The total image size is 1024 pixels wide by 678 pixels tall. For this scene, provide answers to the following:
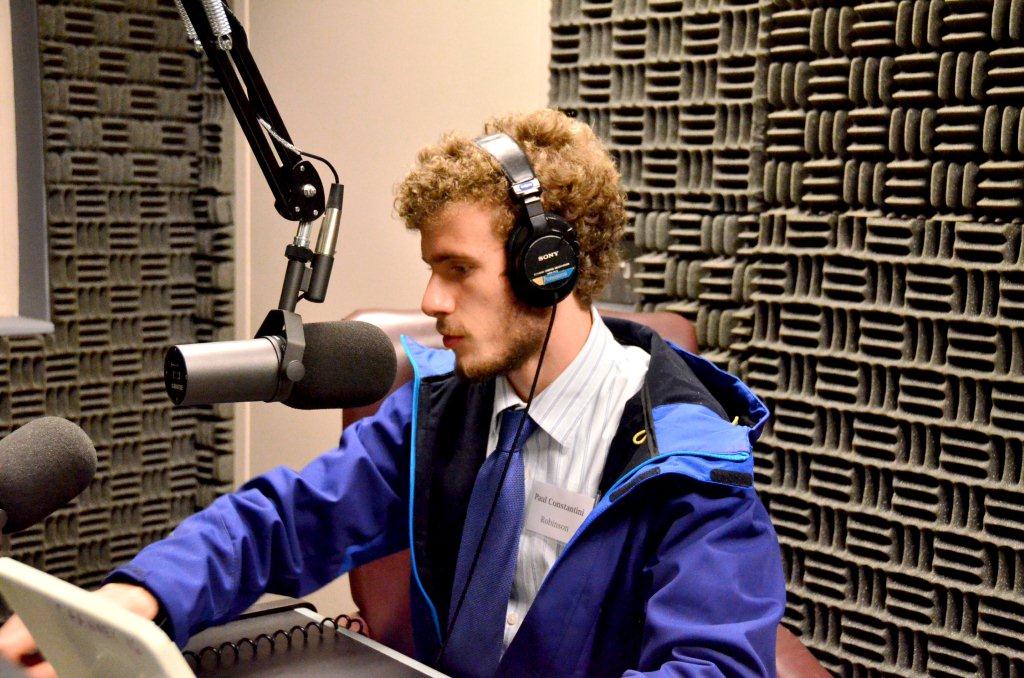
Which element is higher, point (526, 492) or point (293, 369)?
→ point (293, 369)

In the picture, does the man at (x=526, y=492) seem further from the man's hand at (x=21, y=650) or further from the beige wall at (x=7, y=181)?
the beige wall at (x=7, y=181)

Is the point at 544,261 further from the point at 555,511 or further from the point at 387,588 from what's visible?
the point at 387,588

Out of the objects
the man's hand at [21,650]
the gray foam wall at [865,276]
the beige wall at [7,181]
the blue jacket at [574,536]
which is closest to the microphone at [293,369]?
the man's hand at [21,650]

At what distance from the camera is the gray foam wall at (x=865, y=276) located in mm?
1927

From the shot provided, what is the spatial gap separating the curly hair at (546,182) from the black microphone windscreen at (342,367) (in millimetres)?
352

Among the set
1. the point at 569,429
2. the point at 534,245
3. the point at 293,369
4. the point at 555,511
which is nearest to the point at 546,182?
the point at 534,245

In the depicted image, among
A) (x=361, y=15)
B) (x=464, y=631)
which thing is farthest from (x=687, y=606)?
(x=361, y=15)

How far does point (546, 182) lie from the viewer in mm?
1544

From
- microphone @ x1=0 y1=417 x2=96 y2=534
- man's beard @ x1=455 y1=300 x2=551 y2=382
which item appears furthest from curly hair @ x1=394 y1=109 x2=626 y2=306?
microphone @ x1=0 y1=417 x2=96 y2=534

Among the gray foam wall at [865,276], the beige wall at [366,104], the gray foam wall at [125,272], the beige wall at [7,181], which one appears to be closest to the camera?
the gray foam wall at [865,276]

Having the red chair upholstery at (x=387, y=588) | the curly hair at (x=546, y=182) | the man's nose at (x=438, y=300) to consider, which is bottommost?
the red chair upholstery at (x=387, y=588)

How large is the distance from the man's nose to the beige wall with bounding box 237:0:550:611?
1313 millimetres

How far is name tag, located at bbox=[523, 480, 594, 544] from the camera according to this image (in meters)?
1.48

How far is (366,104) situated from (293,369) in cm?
228
